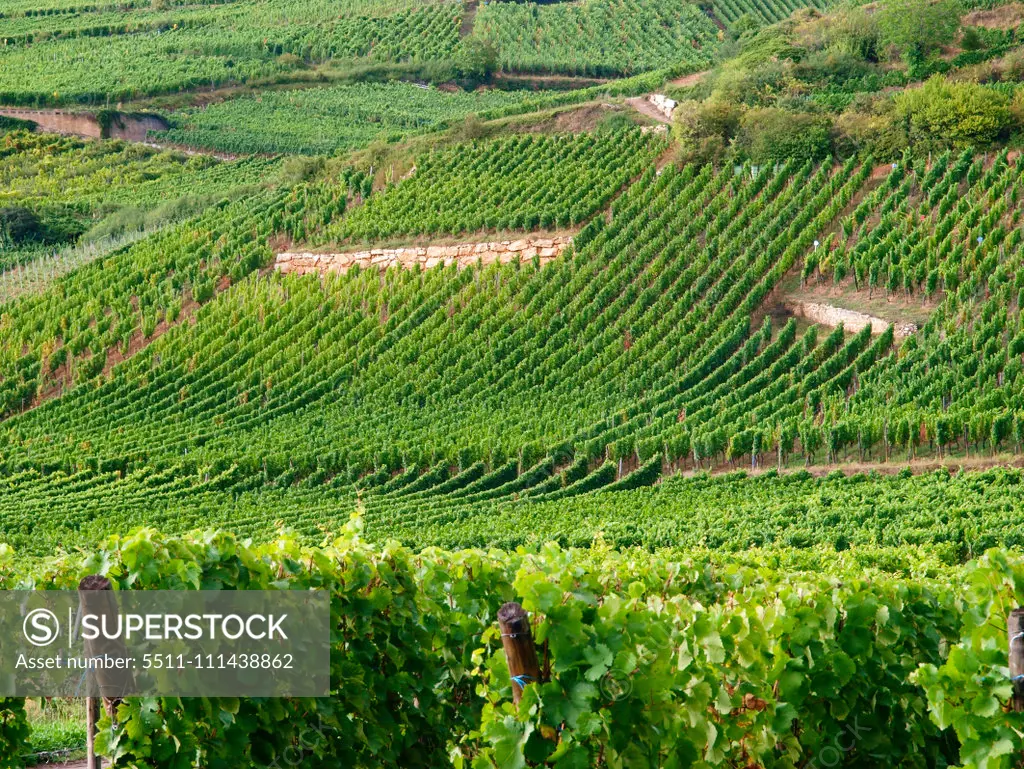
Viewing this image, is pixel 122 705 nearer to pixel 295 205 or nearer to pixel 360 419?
pixel 360 419

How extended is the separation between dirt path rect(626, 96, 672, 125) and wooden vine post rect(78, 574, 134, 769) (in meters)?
49.9

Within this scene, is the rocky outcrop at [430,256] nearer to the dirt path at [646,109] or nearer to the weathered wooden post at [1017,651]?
the dirt path at [646,109]

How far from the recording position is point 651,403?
133ft

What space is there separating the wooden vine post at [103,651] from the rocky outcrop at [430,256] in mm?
41317

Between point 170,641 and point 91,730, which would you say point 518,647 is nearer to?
point 170,641

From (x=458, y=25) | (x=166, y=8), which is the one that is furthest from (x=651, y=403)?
(x=166, y=8)

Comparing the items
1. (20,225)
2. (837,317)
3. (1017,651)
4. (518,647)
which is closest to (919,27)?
(837,317)

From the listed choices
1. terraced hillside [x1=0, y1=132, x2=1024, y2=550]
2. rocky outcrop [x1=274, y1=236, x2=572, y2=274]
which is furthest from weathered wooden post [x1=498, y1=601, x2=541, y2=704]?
rocky outcrop [x1=274, y1=236, x2=572, y2=274]

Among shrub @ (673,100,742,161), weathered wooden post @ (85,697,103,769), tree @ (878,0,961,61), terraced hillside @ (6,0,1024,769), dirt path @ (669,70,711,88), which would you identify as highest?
dirt path @ (669,70,711,88)

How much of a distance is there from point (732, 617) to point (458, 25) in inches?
4086

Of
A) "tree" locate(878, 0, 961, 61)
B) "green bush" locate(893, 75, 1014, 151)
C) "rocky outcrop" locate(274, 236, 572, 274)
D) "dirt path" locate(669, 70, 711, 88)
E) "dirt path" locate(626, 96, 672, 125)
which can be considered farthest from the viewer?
"dirt path" locate(669, 70, 711, 88)

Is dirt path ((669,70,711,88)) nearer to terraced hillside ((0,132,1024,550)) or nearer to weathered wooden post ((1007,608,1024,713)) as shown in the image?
terraced hillside ((0,132,1024,550))

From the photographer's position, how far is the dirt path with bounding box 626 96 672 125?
58653 millimetres

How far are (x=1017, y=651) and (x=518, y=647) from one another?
277cm
